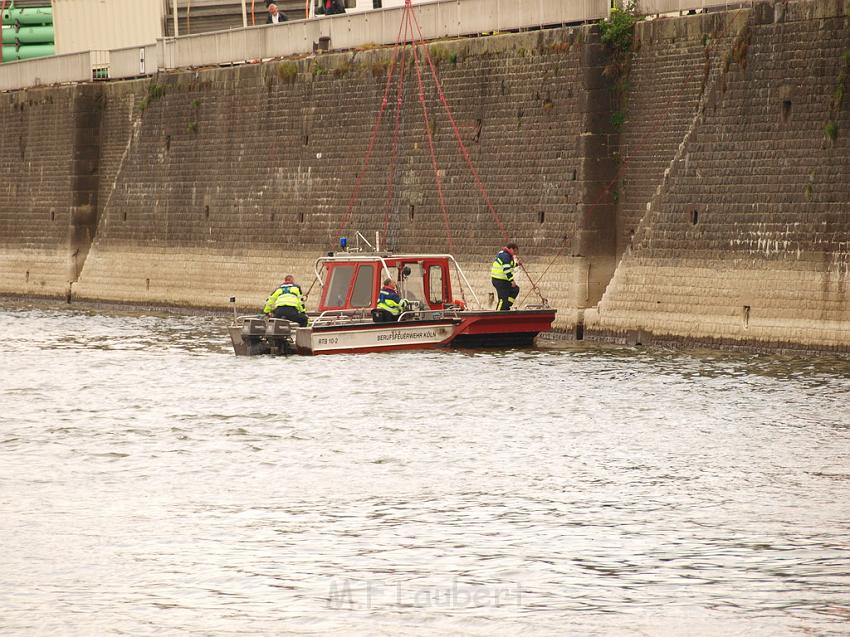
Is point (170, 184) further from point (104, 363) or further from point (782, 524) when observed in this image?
point (782, 524)

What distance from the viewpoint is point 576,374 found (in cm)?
2302

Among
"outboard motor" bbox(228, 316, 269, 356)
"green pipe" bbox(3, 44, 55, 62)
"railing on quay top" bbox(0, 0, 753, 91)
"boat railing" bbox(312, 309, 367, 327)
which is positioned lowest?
"outboard motor" bbox(228, 316, 269, 356)

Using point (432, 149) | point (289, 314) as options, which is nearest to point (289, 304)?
point (289, 314)

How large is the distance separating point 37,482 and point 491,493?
3962 mm

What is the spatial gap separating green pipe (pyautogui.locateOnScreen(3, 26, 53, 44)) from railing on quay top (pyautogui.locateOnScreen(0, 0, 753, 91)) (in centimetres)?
705

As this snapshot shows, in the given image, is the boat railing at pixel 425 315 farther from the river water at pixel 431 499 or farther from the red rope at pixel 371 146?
the red rope at pixel 371 146

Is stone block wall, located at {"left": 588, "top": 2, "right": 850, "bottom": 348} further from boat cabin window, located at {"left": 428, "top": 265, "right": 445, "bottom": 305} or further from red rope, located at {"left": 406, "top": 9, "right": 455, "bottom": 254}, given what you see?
red rope, located at {"left": 406, "top": 9, "right": 455, "bottom": 254}

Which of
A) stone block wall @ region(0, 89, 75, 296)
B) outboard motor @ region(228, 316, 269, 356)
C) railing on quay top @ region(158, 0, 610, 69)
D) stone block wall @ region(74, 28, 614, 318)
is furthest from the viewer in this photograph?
stone block wall @ region(0, 89, 75, 296)

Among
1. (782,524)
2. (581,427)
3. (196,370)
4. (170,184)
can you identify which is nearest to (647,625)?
(782,524)

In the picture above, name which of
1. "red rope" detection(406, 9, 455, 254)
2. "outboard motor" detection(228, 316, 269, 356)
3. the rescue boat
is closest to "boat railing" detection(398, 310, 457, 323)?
the rescue boat

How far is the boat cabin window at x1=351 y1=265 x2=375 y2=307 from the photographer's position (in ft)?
85.8

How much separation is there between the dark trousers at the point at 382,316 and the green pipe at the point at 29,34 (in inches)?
1270

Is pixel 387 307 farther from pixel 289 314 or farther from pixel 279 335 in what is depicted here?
pixel 279 335

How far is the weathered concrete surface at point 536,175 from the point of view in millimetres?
24656
